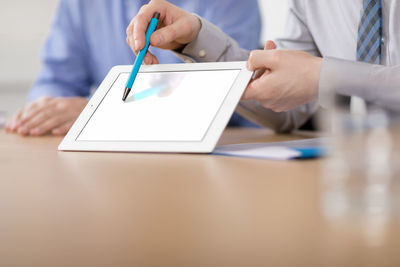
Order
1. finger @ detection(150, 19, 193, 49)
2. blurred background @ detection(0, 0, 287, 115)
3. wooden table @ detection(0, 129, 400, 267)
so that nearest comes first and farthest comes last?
wooden table @ detection(0, 129, 400, 267)
finger @ detection(150, 19, 193, 49)
blurred background @ detection(0, 0, 287, 115)

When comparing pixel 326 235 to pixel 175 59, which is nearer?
pixel 326 235

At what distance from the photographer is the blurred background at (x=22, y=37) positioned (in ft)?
8.03

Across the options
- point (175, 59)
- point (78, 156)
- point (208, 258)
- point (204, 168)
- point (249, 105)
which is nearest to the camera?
point (208, 258)

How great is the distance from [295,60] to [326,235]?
50 centimetres

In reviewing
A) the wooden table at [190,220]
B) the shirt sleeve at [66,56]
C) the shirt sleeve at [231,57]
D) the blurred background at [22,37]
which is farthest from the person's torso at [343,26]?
the blurred background at [22,37]

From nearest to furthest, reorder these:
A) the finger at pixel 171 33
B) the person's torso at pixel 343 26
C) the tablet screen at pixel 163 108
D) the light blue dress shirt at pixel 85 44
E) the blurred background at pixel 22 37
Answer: the tablet screen at pixel 163 108
the finger at pixel 171 33
the person's torso at pixel 343 26
the light blue dress shirt at pixel 85 44
the blurred background at pixel 22 37

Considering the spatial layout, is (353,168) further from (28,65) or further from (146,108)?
(28,65)

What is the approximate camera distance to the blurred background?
2447 millimetres

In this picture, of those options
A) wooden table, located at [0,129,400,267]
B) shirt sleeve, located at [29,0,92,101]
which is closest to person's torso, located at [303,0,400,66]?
wooden table, located at [0,129,400,267]

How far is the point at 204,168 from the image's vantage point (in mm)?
501

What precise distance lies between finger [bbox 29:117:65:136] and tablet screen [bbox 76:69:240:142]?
0.92 feet

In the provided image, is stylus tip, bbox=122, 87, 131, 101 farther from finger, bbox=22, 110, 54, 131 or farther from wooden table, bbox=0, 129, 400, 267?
finger, bbox=22, 110, 54, 131

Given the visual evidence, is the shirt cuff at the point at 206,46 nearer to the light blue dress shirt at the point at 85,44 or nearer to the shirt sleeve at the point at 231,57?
the shirt sleeve at the point at 231,57

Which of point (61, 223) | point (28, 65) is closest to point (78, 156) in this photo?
point (61, 223)
